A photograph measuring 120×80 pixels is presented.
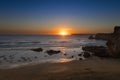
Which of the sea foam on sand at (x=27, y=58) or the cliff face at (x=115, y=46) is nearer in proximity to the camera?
the sea foam on sand at (x=27, y=58)

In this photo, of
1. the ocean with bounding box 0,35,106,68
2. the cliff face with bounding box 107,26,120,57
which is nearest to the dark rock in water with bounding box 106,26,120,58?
the cliff face with bounding box 107,26,120,57

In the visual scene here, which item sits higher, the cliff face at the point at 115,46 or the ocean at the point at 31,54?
the cliff face at the point at 115,46

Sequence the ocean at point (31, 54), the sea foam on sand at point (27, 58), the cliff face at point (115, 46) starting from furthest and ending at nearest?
the cliff face at point (115, 46) < the ocean at point (31, 54) < the sea foam on sand at point (27, 58)

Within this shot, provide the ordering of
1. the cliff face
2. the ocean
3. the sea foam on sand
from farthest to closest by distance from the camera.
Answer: the cliff face → the ocean → the sea foam on sand

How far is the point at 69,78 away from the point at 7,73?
451 cm

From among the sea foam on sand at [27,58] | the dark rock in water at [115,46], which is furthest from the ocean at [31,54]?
the dark rock in water at [115,46]

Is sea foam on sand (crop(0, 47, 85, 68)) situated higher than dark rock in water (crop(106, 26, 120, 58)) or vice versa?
dark rock in water (crop(106, 26, 120, 58))

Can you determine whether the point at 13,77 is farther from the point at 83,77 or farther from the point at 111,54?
the point at 111,54

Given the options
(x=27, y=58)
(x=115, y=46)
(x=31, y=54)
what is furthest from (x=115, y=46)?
(x=31, y=54)

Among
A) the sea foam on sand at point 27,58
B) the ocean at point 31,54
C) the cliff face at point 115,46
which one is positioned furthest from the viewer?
the cliff face at point 115,46

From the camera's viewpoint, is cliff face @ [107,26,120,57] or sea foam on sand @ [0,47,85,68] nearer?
sea foam on sand @ [0,47,85,68]

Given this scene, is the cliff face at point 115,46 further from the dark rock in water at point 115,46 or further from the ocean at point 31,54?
the ocean at point 31,54

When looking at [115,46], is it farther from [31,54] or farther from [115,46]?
[31,54]

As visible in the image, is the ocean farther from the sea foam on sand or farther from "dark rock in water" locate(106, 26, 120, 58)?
"dark rock in water" locate(106, 26, 120, 58)
